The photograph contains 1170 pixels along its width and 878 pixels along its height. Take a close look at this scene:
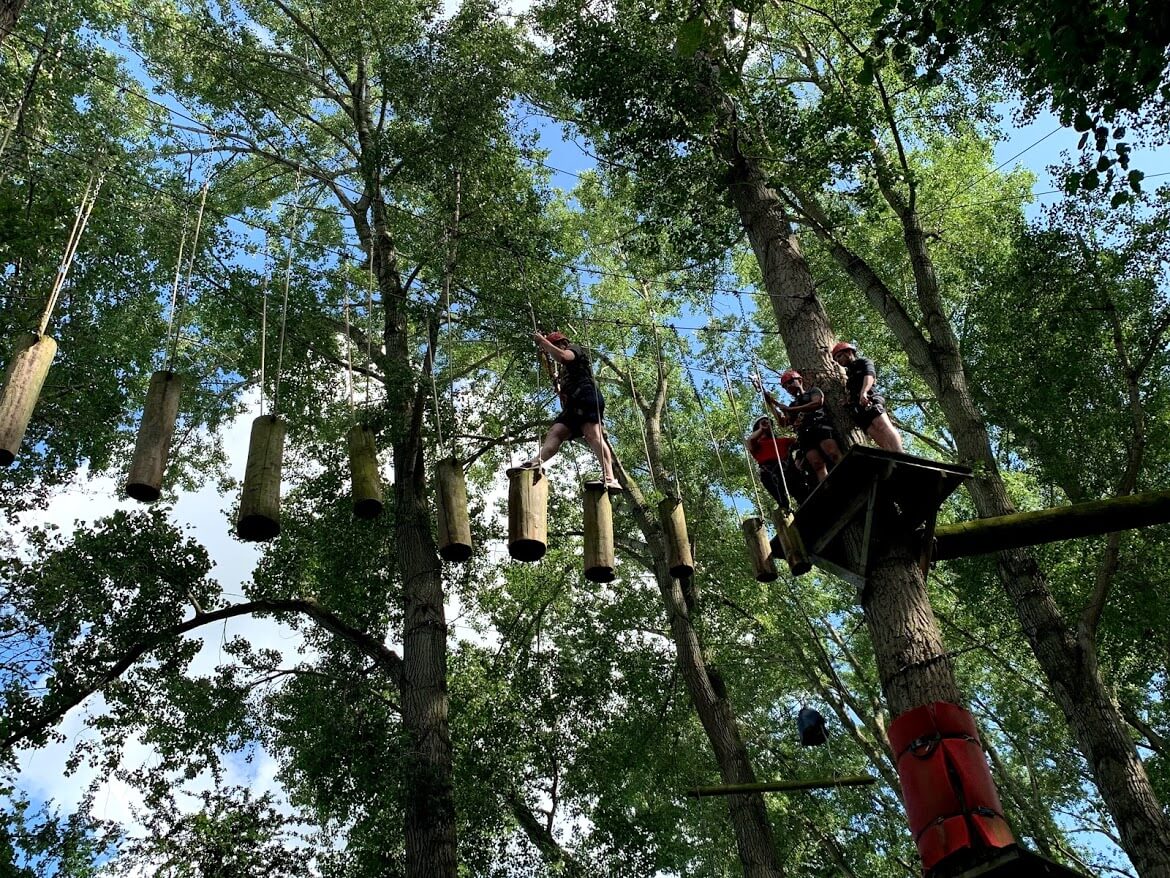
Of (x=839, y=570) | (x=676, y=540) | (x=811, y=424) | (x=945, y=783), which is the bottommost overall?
(x=945, y=783)

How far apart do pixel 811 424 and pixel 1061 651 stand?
9.00 ft

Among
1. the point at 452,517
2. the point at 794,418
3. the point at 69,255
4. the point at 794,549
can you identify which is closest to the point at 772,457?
the point at 794,418

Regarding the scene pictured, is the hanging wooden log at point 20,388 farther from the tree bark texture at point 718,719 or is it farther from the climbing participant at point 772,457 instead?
the tree bark texture at point 718,719

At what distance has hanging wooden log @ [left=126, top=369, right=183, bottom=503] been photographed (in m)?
4.13

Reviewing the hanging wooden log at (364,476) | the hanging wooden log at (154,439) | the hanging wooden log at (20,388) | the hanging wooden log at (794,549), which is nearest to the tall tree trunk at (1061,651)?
the hanging wooden log at (794,549)

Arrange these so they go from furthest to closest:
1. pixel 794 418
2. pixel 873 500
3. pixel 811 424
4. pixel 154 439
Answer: pixel 794 418 → pixel 811 424 → pixel 873 500 → pixel 154 439

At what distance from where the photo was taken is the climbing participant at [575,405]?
6.05 metres

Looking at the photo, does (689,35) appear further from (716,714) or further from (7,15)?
(716,714)

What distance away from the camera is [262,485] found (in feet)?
13.9

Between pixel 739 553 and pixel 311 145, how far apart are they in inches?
326

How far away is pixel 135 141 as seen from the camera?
12383mm

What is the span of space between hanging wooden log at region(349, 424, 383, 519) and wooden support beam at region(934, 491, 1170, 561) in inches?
114

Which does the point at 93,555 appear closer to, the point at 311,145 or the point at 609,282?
the point at 311,145

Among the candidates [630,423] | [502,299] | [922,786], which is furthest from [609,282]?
[922,786]
